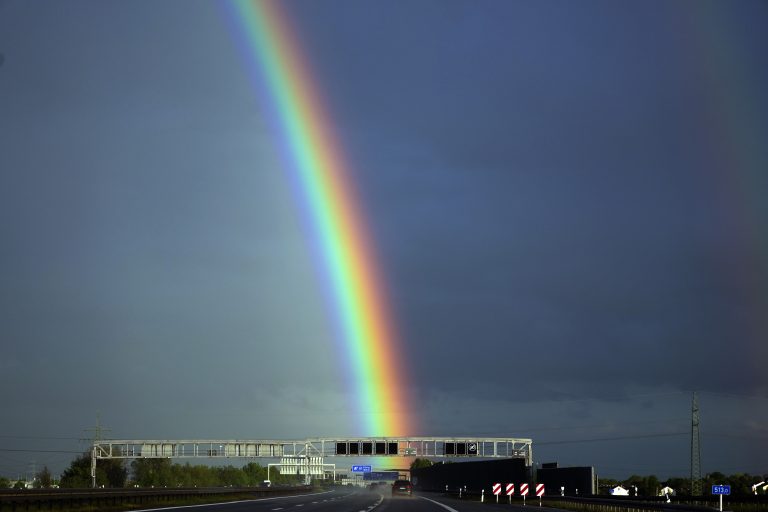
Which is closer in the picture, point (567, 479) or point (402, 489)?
point (567, 479)

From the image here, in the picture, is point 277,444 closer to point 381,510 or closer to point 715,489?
point 381,510

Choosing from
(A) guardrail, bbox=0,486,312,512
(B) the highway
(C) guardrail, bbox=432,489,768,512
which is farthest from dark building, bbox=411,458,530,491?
(A) guardrail, bbox=0,486,312,512

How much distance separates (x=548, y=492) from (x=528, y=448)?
3165 inches

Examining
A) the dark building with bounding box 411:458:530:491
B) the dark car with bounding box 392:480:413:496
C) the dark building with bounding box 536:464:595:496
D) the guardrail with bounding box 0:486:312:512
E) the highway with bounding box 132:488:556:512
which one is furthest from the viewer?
the dark car with bounding box 392:480:413:496

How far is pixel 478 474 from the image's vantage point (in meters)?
117

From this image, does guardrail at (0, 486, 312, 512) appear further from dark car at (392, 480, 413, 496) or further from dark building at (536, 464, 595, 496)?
dark building at (536, 464, 595, 496)

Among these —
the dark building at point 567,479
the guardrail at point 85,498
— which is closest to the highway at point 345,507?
the guardrail at point 85,498

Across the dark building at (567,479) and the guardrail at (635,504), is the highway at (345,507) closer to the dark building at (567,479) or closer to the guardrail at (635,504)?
the guardrail at (635,504)

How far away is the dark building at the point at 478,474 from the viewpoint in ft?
312

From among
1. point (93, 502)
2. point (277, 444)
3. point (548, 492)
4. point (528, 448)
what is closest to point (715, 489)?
point (93, 502)

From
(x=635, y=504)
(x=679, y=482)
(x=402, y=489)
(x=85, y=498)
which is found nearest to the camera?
(x=635, y=504)

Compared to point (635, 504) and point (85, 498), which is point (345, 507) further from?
point (635, 504)

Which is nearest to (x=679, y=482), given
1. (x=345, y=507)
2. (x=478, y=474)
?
(x=478, y=474)

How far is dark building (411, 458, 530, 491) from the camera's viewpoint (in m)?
95.0
